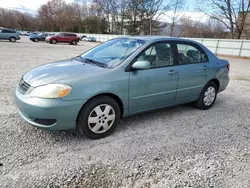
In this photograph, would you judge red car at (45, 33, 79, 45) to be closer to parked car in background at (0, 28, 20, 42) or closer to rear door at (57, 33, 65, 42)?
rear door at (57, 33, 65, 42)

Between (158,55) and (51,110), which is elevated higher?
(158,55)

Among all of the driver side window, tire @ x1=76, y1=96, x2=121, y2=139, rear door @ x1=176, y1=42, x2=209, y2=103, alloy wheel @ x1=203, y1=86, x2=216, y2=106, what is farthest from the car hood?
alloy wheel @ x1=203, y1=86, x2=216, y2=106

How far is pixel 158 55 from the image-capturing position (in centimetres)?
348

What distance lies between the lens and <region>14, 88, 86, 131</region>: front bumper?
97.2 inches

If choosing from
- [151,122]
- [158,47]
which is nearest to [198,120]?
[151,122]

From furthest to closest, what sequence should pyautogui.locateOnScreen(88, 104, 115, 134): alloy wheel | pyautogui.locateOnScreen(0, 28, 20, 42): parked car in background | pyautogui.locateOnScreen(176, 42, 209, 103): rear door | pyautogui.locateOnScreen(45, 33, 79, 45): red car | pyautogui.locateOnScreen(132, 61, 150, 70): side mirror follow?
pyautogui.locateOnScreen(45, 33, 79, 45): red car → pyautogui.locateOnScreen(0, 28, 20, 42): parked car in background → pyautogui.locateOnScreen(176, 42, 209, 103): rear door → pyautogui.locateOnScreen(132, 61, 150, 70): side mirror → pyautogui.locateOnScreen(88, 104, 115, 134): alloy wheel

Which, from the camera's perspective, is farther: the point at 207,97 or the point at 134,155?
the point at 207,97

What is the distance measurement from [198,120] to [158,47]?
5.25ft

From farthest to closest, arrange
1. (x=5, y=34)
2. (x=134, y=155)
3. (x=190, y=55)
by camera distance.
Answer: (x=5, y=34), (x=190, y=55), (x=134, y=155)

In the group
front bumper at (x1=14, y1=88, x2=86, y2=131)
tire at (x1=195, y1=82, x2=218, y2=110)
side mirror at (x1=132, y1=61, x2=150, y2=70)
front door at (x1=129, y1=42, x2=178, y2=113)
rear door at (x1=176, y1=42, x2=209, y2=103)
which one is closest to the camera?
front bumper at (x1=14, y1=88, x2=86, y2=131)

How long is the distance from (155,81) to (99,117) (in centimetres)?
114

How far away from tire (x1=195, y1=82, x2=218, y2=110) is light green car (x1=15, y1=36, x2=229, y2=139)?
0.03 metres

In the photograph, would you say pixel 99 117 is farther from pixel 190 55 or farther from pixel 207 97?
pixel 207 97

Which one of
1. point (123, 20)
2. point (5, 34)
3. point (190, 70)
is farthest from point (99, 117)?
point (123, 20)
